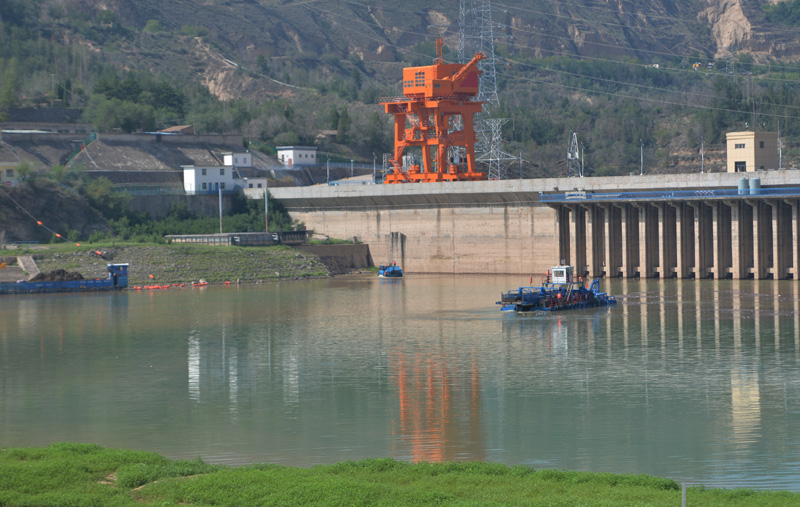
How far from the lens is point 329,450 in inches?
1061

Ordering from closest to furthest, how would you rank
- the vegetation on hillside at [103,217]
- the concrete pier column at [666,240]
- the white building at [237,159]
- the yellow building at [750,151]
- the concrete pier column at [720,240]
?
the concrete pier column at [720,240] → the concrete pier column at [666,240] → the vegetation on hillside at [103,217] → the yellow building at [750,151] → the white building at [237,159]

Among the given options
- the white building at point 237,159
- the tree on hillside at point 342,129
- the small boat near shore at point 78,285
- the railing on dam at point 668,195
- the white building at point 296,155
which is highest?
the tree on hillside at point 342,129

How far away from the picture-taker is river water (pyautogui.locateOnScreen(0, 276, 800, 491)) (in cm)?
2689

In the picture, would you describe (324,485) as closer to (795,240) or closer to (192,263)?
(795,240)

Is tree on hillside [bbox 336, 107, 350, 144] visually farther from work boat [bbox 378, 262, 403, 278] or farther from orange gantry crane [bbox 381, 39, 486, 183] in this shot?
work boat [bbox 378, 262, 403, 278]

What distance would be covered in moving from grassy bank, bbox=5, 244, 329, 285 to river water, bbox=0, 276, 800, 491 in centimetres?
1647

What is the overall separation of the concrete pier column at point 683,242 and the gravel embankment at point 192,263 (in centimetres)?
2795

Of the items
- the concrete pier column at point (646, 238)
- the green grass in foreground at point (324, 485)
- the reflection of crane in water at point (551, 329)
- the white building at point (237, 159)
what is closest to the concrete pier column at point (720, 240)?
the concrete pier column at point (646, 238)

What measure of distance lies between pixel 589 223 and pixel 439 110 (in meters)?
20.2

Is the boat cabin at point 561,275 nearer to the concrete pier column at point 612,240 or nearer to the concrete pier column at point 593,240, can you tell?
the concrete pier column at point 612,240

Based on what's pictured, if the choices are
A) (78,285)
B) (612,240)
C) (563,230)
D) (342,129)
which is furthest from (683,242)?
(342,129)

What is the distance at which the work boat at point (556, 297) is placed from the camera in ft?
191

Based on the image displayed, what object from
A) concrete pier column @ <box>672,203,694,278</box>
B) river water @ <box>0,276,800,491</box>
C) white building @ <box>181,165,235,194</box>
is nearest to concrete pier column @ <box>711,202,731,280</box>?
concrete pier column @ <box>672,203,694,278</box>

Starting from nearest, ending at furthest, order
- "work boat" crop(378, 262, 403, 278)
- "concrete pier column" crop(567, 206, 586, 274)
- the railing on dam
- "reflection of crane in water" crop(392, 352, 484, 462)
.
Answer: "reflection of crane in water" crop(392, 352, 484, 462)
the railing on dam
"concrete pier column" crop(567, 206, 586, 274)
"work boat" crop(378, 262, 403, 278)
